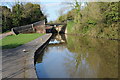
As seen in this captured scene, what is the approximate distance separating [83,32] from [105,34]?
6.39 metres

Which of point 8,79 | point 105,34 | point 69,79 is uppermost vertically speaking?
point 105,34

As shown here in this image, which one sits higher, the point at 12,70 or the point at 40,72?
the point at 12,70

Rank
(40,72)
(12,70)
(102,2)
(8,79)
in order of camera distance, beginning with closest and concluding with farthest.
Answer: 1. (8,79)
2. (12,70)
3. (40,72)
4. (102,2)

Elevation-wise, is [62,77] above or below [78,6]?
below

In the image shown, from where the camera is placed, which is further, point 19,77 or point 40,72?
point 40,72

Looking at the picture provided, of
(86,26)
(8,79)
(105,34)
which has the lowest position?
(8,79)

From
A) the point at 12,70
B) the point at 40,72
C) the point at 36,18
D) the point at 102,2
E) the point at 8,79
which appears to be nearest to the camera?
the point at 8,79

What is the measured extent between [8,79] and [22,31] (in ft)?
66.1

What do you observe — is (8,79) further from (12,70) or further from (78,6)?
(78,6)

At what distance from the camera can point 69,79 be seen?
5.03 meters

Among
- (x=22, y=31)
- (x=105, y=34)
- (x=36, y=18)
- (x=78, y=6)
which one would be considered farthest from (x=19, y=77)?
(x=36, y=18)

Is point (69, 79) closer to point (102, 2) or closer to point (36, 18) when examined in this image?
point (102, 2)

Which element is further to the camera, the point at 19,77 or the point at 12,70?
the point at 12,70

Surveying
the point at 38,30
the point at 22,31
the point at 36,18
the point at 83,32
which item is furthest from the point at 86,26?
the point at 36,18
